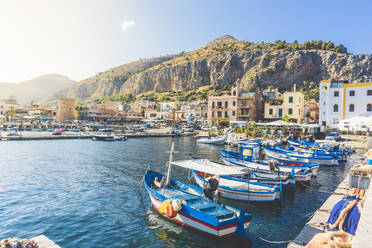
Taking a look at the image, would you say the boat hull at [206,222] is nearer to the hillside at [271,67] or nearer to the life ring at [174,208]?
the life ring at [174,208]

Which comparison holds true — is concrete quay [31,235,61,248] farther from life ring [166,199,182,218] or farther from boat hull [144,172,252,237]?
boat hull [144,172,252,237]

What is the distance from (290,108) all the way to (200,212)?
55.8 m

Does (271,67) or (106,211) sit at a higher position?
(271,67)

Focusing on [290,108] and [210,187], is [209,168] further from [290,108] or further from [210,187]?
[290,108]

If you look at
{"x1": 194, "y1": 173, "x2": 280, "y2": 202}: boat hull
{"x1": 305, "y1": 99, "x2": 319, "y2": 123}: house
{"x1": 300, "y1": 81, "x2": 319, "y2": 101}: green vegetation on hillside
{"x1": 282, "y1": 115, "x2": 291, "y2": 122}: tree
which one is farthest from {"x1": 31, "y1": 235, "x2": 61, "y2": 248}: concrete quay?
{"x1": 300, "y1": 81, "x2": 319, "y2": 101}: green vegetation on hillside

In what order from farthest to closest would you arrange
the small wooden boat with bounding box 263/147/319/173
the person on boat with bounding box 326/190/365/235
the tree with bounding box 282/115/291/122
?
the tree with bounding box 282/115/291/122 → the small wooden boat with bounding box 263/147/319/173 → the person on boat with bounding box 326/190/365/235

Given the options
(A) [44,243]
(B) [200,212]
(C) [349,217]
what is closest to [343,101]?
(C) [349,217]

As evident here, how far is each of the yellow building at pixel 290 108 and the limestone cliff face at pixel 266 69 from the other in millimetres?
61367

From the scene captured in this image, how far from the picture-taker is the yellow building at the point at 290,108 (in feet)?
196

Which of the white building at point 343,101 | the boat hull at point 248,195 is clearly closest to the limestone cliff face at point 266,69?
the white building at point 343,101

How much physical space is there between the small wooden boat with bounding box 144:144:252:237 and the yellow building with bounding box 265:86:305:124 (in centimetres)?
5224

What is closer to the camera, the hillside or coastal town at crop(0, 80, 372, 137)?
coastal town at crop(0, 80, 372, 137)

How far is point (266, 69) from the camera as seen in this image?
126688mm

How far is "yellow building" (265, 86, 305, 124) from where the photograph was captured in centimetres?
5984
